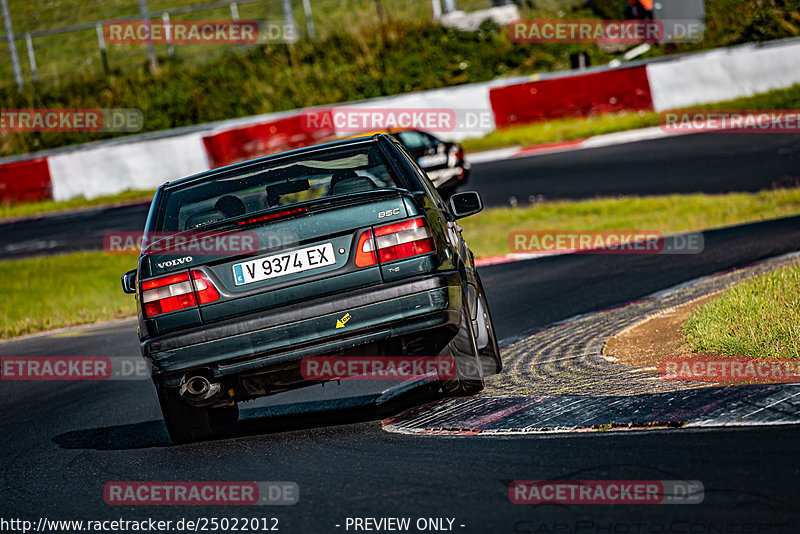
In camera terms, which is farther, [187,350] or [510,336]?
[510,336]

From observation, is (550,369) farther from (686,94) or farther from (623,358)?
(686,94)

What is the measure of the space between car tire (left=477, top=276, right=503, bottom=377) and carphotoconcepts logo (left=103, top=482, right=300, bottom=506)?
185 cm

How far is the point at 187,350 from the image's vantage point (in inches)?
202

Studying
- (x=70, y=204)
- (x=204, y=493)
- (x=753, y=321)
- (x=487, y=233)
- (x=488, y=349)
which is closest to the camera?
(x=204, y=493)

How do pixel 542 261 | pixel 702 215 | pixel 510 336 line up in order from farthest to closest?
1. pixel 702 215
2. pixel 542 261
3. pixel 510 336

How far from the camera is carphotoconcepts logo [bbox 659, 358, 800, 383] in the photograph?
508cm

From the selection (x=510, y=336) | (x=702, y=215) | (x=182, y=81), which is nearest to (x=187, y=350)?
(x=510, y=336)

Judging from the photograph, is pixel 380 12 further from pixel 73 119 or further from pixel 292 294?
pixel 292 294

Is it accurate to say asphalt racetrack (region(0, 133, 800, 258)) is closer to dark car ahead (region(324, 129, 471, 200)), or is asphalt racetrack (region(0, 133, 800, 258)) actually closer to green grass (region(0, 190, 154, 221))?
dark car ahead (region(324, 129, 471, 200))

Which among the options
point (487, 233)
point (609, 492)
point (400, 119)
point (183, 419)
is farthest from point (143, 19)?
point (609, 492)

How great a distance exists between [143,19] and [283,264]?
2356 centimetres

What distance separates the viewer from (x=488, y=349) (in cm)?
613

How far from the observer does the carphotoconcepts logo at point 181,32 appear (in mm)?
27750

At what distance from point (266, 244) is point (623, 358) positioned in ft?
7.58
